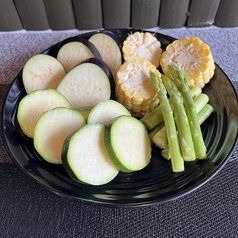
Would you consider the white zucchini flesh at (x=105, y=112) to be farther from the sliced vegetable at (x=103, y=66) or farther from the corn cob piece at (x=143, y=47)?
the corn cob piece at (x=143, y=47)

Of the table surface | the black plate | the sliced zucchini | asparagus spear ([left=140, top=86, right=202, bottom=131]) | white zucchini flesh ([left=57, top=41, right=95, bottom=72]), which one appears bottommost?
the table surface

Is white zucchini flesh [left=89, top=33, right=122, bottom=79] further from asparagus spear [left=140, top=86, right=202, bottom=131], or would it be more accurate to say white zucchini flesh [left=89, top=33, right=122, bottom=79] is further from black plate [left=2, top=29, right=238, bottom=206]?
black plate [left=2, top=29, right=238, bottom=206]

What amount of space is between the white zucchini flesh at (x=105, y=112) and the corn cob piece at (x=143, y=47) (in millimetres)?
288

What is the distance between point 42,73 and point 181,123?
20.8 inches

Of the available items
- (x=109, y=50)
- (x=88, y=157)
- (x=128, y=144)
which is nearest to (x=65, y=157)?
(x=88, y=157)

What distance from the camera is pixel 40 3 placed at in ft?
4.35

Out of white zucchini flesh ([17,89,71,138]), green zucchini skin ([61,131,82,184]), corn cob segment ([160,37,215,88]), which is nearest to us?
green zucchini skin ([61,131,82,184])

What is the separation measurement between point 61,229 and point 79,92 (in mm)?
441

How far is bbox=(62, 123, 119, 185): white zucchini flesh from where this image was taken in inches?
32.4

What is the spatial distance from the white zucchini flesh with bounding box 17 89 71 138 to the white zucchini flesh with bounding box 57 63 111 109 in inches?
2.5

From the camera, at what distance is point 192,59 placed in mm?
1096

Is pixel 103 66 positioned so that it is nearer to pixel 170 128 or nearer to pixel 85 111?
pixel 85 111

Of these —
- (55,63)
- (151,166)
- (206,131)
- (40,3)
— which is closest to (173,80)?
(206,131)

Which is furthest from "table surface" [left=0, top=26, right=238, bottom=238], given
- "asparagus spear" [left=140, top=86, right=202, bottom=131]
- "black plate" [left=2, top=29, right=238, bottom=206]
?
"asparagus spear" [left=140, top=86, right=202, bottom=131]
